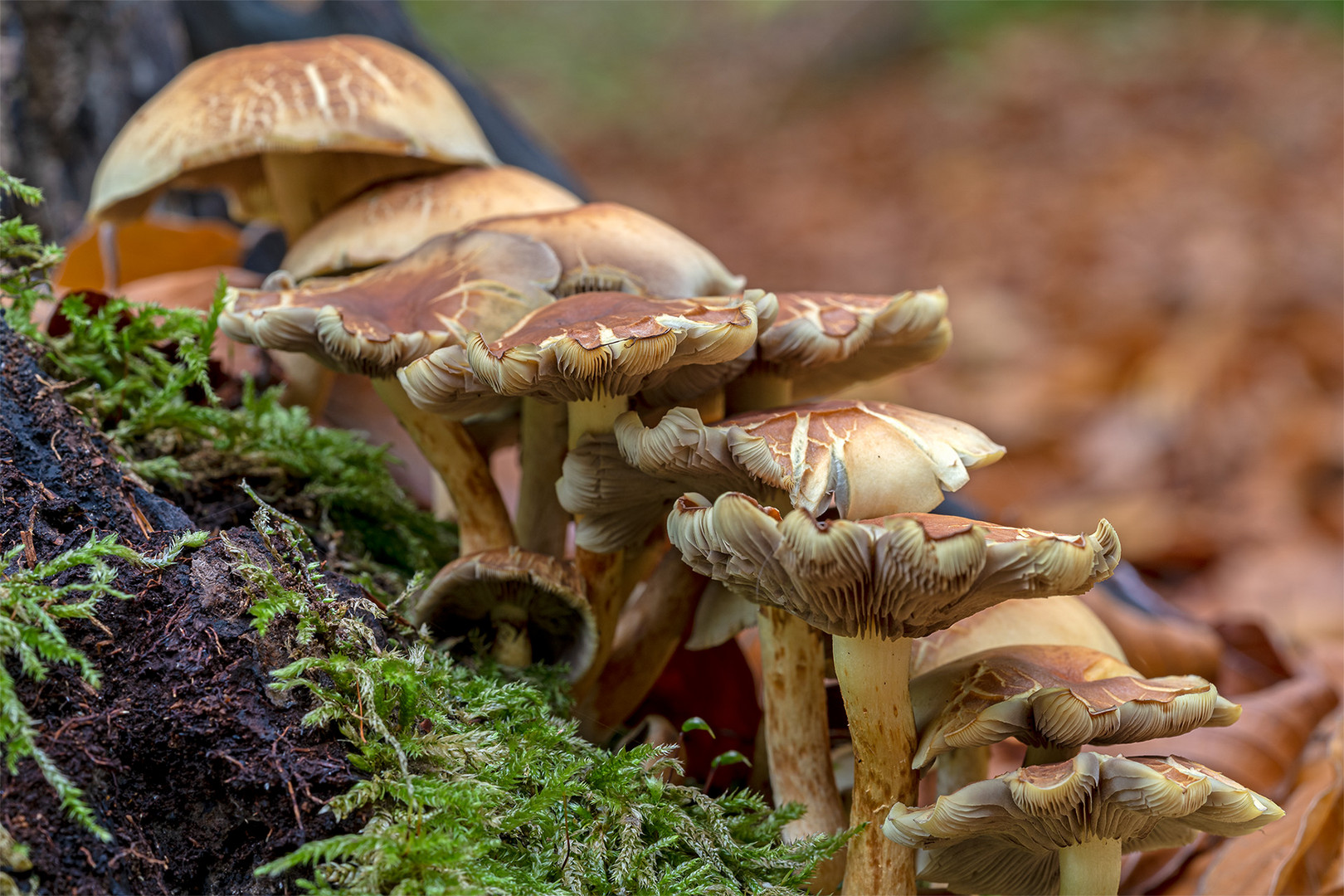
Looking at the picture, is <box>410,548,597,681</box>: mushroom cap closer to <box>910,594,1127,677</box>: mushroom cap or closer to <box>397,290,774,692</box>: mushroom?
<box>397,290,774,692</box>: mushroom

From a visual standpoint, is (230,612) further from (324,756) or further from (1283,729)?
(1283,729)

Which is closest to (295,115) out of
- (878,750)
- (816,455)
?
(816,455)

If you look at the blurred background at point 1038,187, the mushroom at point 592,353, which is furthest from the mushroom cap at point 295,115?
the blurred background at point 1038,187

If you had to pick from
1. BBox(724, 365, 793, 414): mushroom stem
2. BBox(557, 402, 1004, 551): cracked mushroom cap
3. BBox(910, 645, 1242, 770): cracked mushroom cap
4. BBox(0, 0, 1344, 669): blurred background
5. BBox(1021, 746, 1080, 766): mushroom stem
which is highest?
BBox(557, 402, 1004, 551): cracked mushroom cap

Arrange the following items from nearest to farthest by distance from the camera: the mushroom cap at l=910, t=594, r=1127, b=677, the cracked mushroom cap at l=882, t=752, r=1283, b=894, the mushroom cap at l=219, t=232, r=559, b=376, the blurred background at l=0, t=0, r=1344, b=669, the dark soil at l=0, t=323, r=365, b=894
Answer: the dark soil at l=0, t=323, r=365, b=894, the cracked mushroom cap at l=882, t=752, r=1283, b=894, the mushroom cap at l=219, t=232, r=559, b=376, the mushroom cap at l=910, t=594, r=1127, b=677, the blurred background at l=0, t=0, r=1344, b=669

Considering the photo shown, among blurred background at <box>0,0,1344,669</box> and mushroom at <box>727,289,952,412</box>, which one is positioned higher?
mushroom at <box>727,289,952,412</box>

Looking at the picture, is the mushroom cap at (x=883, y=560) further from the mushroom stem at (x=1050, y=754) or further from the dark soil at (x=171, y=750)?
the dark soil at (x=171, y=750)

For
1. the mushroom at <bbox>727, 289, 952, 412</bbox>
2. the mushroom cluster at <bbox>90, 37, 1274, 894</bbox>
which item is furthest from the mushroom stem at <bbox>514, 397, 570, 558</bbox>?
the mushroom at <bbox>727, 289, 952, 412</bbox>

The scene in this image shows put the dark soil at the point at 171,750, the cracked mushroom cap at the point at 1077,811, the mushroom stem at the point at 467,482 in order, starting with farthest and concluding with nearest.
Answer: the mushroom stem at the point at 467,482
the cracked mushroom cap at the point at 1077,811
the dark soil at the point at 171,750
